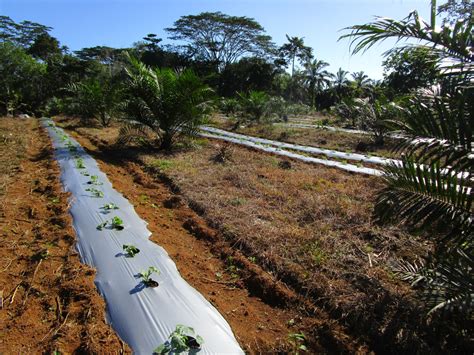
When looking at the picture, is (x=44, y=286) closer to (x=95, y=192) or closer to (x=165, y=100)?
(x=95, y=192)

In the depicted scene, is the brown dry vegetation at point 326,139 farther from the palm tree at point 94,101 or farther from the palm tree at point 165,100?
the palm tree at point 94,101

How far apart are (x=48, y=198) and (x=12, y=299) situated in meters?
2.54

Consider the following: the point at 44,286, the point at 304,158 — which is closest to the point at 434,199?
the point at 44,286

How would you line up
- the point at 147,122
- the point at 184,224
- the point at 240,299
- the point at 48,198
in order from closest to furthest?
the point at 240,299, the point at 184,224, the point at 48,198, the point at 147,122

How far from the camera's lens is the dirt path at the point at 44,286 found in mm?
2119

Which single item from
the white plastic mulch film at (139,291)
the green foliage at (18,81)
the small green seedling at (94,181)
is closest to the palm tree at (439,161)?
the white plastic mulch film at (139,291)

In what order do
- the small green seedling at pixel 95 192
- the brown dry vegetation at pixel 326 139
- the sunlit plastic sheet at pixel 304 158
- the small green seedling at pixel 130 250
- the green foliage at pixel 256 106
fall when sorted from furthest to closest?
the green foliage at pixel 256 106 < the brown dry vegetation at pixel 326 139 < the sunlit plastic sheet at pixel 304 158 < the small green seedling at pixel 95 192 < the small green seedling at pixel 130 250

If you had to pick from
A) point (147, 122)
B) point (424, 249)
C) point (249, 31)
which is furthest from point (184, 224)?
point (249, 31)

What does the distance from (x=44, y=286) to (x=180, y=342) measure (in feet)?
4.83

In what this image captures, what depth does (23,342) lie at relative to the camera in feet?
6.87

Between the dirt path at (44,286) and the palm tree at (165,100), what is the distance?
421 cm

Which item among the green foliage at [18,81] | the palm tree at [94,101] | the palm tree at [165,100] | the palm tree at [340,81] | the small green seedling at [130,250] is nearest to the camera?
the small green seedling at [130,250]

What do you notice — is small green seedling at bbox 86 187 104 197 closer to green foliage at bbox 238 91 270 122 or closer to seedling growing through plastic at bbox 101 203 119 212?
seedling growing through plastic at bbox 101 203 119 212

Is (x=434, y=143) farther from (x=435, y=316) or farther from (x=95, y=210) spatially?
(x=95, y=210)
